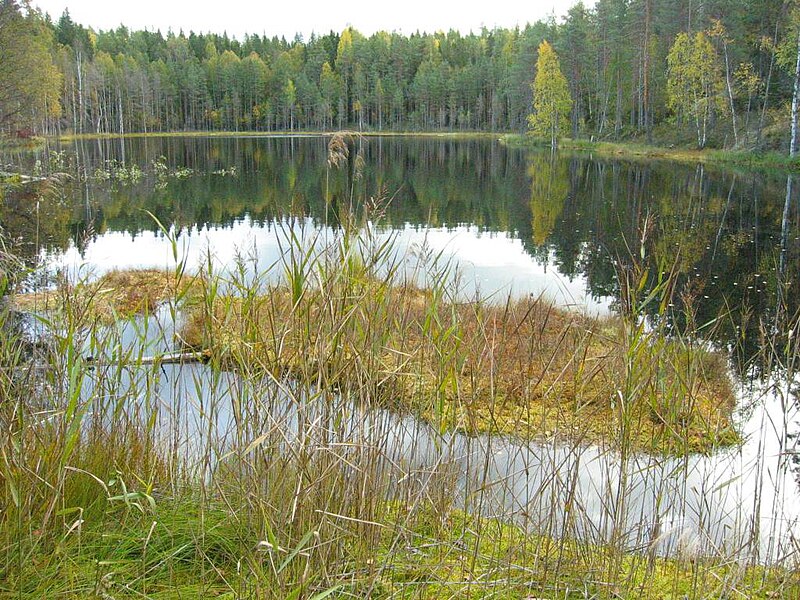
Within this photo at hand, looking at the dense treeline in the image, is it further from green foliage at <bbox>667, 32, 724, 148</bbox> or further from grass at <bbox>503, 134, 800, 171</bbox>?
grass at <bbox>503, 134, 800, 171</bbox>

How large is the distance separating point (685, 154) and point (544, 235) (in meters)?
Answer: 23.5

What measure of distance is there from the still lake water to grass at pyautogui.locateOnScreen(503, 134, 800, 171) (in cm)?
198

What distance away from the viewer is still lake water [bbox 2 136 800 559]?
5.14 metres

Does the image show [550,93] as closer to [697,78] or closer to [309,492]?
[697,78]

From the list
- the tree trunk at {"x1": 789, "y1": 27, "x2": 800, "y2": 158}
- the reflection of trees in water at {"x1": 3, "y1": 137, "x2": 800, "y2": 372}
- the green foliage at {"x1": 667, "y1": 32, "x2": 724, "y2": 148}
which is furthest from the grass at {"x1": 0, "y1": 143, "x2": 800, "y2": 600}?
Result: the green foliage at {"x1": 667, "y1": 32, "x2": 724, "y2": 148}

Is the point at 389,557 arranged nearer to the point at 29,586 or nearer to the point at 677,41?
the point at 29,586

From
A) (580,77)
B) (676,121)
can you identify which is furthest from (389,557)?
(580,77)

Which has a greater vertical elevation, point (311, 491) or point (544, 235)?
point (311, 491)

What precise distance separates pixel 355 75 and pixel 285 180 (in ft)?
188

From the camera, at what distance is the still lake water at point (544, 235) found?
16.9ft

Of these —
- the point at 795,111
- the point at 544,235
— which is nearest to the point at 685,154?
the point at 795,111

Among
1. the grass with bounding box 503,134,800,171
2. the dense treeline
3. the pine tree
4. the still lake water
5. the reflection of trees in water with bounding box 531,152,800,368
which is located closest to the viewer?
the still lake water

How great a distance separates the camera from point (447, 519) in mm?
3643

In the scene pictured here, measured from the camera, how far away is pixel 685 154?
38.6m
